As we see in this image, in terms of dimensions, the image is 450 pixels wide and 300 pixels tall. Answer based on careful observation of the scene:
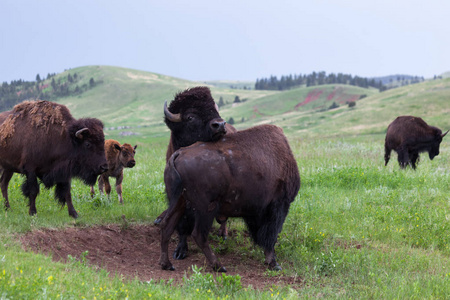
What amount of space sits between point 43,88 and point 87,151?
10914cm

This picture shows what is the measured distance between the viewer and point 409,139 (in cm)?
1648

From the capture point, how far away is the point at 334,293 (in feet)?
18.4

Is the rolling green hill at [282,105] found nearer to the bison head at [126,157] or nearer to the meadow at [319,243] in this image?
the meadow at [319,243]

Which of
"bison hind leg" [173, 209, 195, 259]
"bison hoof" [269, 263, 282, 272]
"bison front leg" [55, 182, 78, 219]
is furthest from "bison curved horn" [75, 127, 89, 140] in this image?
"bison hoof" [269, 263, 282, 272]

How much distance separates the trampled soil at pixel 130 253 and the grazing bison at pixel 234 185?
13.1 inches

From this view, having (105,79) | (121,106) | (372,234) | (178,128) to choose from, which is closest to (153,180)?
(178,128)

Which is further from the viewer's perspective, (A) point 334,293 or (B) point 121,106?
(B) point 121,106

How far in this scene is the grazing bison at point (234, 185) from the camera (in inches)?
236

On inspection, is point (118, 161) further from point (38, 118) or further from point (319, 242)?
point (319, 242)

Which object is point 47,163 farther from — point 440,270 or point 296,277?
point 440,270

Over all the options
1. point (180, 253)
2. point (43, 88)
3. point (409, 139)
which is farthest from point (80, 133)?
point (43, 88)

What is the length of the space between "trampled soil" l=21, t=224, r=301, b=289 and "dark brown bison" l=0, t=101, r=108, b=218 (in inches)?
45.0

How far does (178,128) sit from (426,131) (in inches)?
501

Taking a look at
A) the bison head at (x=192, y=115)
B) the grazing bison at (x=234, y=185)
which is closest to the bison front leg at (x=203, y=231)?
the grazing bison at (x=234, y=185)
